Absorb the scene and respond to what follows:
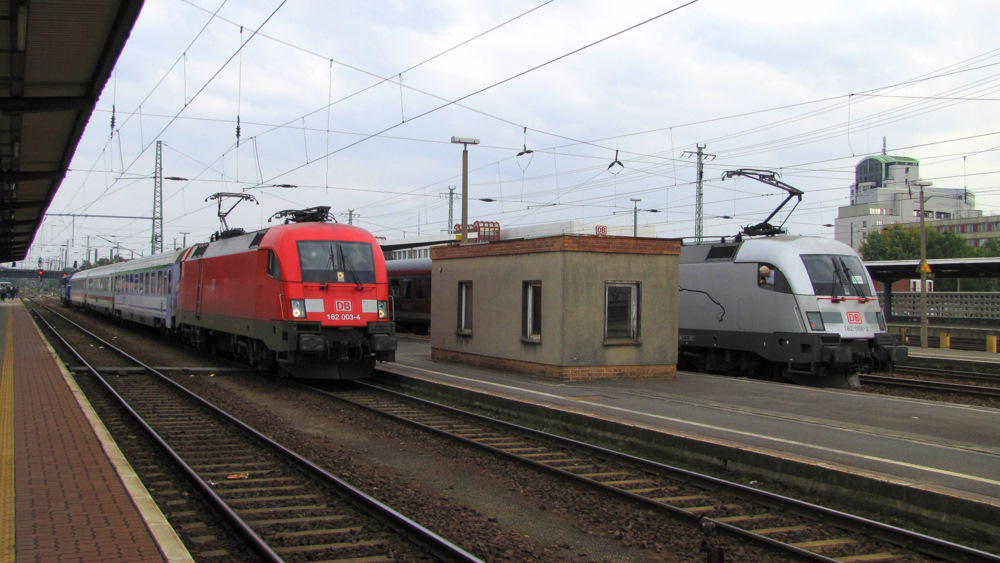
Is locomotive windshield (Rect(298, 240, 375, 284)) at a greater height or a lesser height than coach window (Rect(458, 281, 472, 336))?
greater

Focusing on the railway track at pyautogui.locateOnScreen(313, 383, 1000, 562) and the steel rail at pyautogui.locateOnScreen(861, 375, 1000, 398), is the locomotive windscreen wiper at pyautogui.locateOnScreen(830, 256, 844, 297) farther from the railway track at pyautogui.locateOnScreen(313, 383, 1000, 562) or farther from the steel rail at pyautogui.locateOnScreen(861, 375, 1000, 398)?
the railway track at pyautogui.locateOnScreen(313, 383, 1000, 562)

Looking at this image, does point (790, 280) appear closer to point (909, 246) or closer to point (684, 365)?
point (684, 365)

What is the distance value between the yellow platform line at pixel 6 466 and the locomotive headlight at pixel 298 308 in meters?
4.54

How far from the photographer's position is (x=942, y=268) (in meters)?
28.8

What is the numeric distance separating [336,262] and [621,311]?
575 cm

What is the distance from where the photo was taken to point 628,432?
30.5 ft

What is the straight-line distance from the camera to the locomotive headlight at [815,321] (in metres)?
15.0

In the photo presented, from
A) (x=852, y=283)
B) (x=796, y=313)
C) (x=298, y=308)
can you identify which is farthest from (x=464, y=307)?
(x=852, y=283)

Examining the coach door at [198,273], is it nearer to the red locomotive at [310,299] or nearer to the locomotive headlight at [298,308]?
the red locomotive at [310,299]

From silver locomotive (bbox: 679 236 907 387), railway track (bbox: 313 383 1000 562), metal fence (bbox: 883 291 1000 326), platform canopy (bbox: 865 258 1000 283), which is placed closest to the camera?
railway track (bbox: 313 383 1000 562)

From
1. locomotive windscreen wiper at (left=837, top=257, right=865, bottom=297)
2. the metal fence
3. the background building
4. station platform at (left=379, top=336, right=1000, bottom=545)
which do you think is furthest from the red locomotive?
the background building

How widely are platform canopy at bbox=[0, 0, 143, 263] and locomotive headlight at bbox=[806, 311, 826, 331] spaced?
43.0ft

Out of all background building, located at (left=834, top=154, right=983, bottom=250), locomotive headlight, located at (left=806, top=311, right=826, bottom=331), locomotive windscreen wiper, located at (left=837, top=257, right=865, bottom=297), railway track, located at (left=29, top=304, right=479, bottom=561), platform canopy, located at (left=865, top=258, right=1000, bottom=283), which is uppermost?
background building, located at (left=834, top=154, right=983, bottom=250)

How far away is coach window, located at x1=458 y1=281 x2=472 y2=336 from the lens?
679 inches
